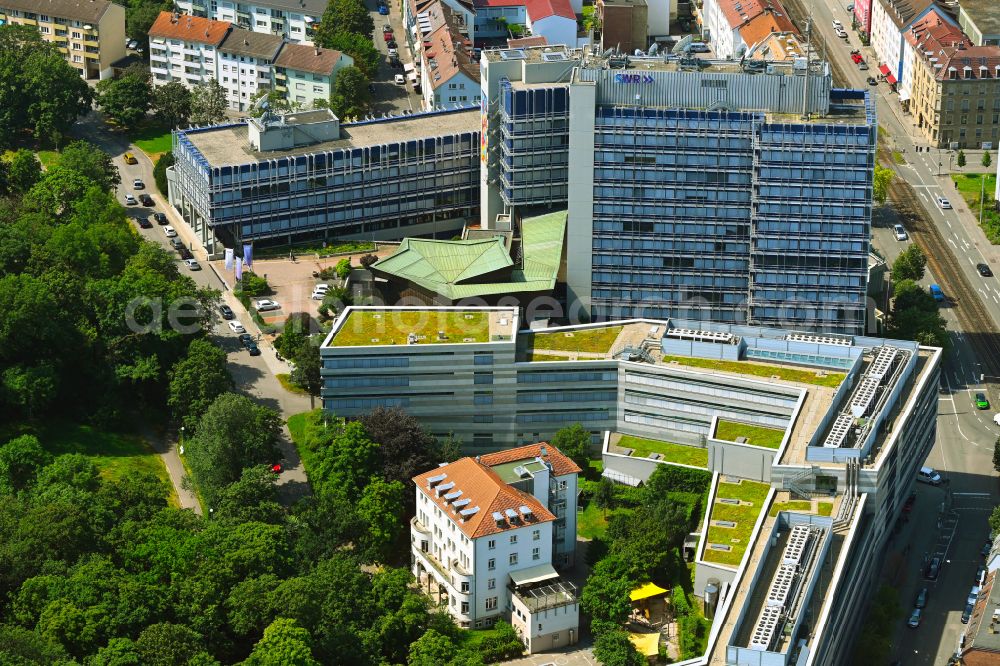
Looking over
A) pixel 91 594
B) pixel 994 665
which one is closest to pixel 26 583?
pixel 91 594

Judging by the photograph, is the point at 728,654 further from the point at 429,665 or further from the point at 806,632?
the point at 429,665

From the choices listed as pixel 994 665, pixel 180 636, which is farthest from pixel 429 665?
pixel 994 665

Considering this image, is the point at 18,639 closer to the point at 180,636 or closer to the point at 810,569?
the point at 180,636

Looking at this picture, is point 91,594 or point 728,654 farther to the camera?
point 91,594

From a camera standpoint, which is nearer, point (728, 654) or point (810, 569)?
point (728, 654)

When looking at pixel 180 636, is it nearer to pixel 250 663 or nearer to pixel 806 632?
pixel 250 663
